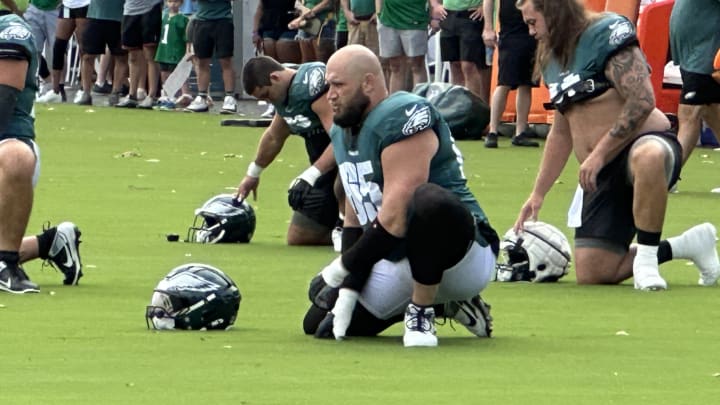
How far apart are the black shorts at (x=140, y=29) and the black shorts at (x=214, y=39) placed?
1.16 meters

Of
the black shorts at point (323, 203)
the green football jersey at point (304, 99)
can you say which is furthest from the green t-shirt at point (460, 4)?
the green football jersey at point (304, 99)

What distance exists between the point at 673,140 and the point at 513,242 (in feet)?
3.47

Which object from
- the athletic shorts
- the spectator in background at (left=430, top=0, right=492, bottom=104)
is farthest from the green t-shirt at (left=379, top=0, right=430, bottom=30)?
the athletic shorts

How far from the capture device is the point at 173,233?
13117mm

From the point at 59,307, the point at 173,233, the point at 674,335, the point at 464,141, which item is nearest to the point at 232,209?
the point at 173,233

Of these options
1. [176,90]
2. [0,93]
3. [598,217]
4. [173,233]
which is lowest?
[176,90]

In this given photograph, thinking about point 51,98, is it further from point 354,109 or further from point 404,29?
point 354,109

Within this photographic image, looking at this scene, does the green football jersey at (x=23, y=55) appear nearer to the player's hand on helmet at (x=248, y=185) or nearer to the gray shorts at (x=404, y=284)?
the gray shorts at (x=404, y=284)

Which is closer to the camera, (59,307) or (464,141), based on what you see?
Result: (59,307)

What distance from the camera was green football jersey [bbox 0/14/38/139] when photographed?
973 centimetres

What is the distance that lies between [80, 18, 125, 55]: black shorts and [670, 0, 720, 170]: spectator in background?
13732 mm

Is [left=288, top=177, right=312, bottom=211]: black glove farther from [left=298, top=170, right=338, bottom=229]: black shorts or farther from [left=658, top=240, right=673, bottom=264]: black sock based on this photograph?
[left=658, top=240, right=673, bottom=264]: black sock

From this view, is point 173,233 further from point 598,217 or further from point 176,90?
point 176,90

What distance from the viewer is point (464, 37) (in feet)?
69.6
